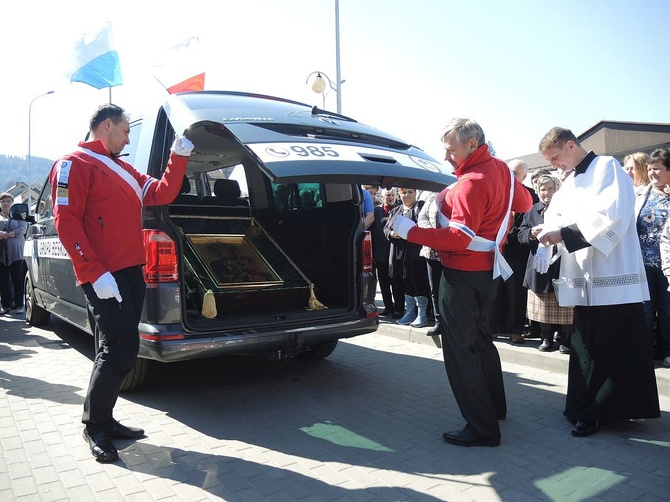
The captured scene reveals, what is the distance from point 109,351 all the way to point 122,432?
594 mm

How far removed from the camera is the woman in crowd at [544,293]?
5.43 metres

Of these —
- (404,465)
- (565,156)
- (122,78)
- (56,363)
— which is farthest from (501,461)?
(122,78)

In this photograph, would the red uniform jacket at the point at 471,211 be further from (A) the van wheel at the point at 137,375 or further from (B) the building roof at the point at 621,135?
(B) the building roof at the point at 621,135

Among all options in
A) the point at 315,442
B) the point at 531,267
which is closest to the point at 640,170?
the point at 531,267

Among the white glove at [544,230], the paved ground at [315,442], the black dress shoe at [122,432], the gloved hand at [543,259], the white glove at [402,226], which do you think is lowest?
the paved ground at [315,442]

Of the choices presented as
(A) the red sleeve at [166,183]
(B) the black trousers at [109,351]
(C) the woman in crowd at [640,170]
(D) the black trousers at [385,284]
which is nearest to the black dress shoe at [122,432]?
(B) the black trousers at [109,351]

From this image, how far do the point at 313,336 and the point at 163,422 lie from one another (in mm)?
1242

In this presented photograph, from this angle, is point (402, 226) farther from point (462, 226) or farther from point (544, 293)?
point (544, 293)

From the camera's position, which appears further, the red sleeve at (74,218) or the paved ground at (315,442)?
the red sleeve at (74,218)

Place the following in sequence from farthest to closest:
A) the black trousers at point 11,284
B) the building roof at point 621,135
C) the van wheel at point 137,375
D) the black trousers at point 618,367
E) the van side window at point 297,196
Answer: the building roof at point 621,135 → the black trousers at point 11,284 → the van side window at point 297,196 → the van wheel at point 137,375 → the black trousers at point 618,367

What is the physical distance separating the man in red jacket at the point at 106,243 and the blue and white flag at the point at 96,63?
5196 mm

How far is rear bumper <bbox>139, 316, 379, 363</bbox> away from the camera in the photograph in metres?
3.74

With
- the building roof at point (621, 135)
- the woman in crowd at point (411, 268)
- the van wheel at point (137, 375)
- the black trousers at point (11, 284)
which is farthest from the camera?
the building roof at point (621, 135)

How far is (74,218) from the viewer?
126 inches
